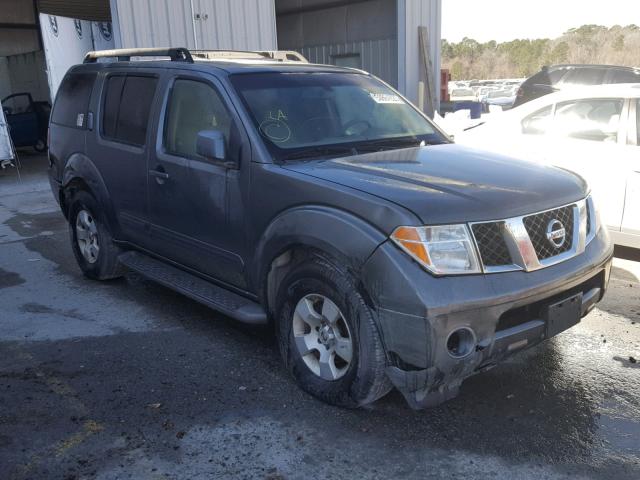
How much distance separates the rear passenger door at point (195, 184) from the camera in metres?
3.96

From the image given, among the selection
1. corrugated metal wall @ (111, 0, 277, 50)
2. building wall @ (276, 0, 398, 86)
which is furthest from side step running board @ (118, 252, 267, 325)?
building wall @ (276, 0, 398, 86)

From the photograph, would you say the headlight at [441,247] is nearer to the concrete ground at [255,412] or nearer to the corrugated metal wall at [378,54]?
the concrete ground at [255,412]

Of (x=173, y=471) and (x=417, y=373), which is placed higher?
(x=417, y=373)

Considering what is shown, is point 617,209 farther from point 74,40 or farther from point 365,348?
point 74,40

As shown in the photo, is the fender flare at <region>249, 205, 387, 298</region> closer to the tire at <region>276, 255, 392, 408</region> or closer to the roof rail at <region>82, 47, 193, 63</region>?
the tire at <region>276, 255, 392, 408</region>

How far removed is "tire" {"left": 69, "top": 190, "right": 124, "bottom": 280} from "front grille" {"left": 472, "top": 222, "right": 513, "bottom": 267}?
3.48m

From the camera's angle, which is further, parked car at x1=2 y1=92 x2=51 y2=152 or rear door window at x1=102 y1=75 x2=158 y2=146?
parked car at x1=2 y1=92 x2=51 y2=152

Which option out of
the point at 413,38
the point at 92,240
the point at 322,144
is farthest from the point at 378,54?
the point at 322,144

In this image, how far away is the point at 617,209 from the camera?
571 centimetres

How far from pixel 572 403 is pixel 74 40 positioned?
12779mm

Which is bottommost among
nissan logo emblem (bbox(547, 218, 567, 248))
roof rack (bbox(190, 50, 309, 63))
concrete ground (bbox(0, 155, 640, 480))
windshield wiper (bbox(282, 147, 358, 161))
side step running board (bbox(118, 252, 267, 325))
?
concrete ground (bbox(0, 155, 640, 480))

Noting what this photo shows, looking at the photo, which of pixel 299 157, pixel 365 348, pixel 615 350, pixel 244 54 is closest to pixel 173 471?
pixel 365 348

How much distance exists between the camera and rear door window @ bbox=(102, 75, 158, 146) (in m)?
4.75

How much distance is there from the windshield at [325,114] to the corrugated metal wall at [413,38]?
34.0 ft
